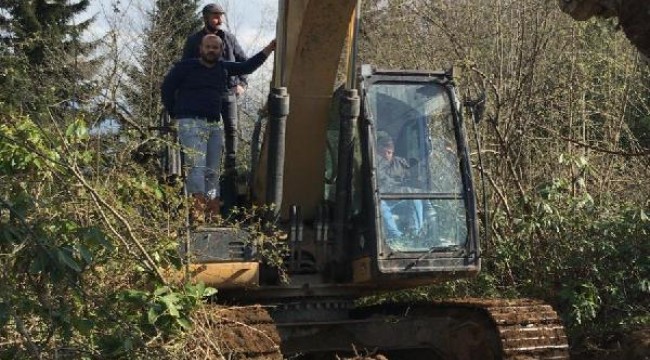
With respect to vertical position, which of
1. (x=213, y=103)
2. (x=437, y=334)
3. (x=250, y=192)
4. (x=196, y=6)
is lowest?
(x=437, y=334)

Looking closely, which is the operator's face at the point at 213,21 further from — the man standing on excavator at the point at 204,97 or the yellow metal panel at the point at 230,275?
the yellow metal panel at the point at 230,275

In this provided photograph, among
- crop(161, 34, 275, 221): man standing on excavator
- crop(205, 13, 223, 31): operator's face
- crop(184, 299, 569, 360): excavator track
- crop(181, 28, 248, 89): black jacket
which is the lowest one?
crop(184, 299, 569, 360): excavator track

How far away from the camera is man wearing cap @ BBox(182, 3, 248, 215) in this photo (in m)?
7.25

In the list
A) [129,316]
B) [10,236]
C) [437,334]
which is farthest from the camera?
[437,334]

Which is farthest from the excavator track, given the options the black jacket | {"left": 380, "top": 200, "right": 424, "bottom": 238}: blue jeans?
the black jacket

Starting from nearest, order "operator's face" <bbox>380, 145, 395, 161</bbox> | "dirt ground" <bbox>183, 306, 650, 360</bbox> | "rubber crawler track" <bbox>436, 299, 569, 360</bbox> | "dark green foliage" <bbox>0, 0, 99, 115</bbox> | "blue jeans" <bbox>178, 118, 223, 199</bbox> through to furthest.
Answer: "dirt ground" <bbox>183, 306, 650, 360</bbox>
"dark green foliage" <bbox>0, 0, 99, 115</bbox>
"rubber crawler track" <bbox>436, 299, 569, 360</bbox>
"operator's face" <bbox>380, 145, 395, 161</bbox>
"blue jeans" <bbox>178, 118, 223, 199</bbox>

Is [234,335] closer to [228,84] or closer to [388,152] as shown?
[388,152]

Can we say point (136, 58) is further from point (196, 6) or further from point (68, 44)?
point (196, 6)

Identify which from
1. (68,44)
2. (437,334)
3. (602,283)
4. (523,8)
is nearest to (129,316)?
(437,334)

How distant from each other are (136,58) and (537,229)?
6.98m

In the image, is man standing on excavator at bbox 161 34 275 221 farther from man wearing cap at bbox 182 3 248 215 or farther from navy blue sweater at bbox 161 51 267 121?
man wearing cap at bbox 182 3 248 215

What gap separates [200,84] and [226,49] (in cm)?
54

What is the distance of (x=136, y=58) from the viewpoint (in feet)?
45.6

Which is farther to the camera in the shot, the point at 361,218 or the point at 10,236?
the point at 361,218
